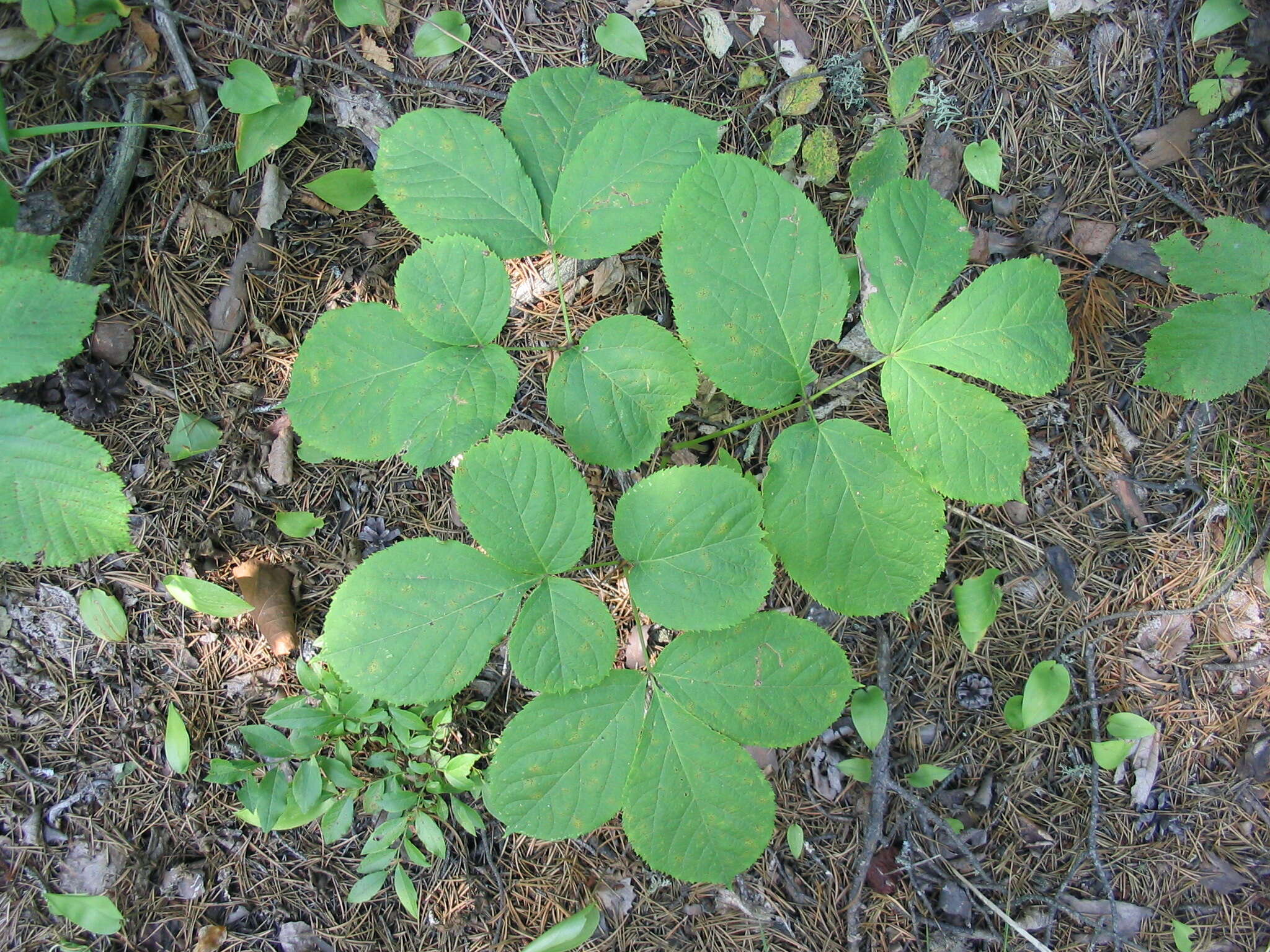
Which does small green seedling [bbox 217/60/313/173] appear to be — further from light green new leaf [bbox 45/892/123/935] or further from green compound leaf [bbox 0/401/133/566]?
light green new leaf [bbox 45/892/123/935]

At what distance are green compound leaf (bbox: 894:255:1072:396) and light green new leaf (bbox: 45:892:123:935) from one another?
2.72m

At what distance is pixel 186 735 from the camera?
219 centimetres

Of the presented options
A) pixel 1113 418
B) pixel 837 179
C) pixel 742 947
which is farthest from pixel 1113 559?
pixel 742 947

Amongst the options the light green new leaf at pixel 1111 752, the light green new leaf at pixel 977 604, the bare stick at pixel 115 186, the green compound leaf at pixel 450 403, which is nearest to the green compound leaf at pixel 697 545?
the green compound leaf at pixel 450 403

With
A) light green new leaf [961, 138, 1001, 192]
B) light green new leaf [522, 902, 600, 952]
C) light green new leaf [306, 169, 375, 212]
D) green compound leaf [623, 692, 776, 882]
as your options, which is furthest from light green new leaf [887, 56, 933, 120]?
light green new leaf [522, 902, 600, 952]

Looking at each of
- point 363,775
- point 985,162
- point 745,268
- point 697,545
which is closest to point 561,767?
point 697,545

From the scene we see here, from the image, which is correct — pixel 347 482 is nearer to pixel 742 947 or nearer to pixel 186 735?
pixel 186 735

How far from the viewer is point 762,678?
175 centimetres

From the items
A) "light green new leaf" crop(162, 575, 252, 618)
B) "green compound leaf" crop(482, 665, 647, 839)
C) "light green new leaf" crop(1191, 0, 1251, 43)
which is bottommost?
"light green new leaf" crop(162, 575, 252, 618)

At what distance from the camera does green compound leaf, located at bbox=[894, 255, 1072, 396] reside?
68.4 inches

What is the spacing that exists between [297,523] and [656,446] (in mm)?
1191

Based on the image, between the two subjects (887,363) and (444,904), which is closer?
(887,363)

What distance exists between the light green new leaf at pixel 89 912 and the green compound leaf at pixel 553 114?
238 centimetres

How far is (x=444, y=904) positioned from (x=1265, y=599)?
272 centimetres
